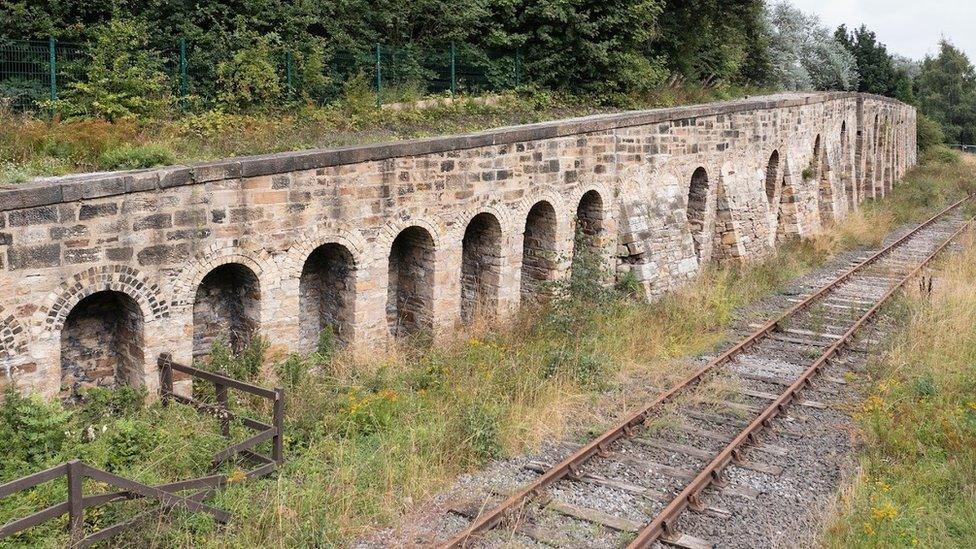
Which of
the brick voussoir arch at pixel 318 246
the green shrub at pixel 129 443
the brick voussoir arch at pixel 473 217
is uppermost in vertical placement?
the brick voussoir arch at pixel 473 217

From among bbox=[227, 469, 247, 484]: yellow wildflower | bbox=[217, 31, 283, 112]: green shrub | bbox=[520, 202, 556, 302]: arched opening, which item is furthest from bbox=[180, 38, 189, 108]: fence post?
bbox=[227, 469, 247, 484]: yellow wildflower

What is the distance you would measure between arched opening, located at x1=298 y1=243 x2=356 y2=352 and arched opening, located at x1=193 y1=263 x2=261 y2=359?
100 centimetres

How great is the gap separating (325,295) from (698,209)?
1026 centimetres

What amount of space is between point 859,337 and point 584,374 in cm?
566

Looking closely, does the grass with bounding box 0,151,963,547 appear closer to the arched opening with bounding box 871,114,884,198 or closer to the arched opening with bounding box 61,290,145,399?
Answer: the arched opening with bounding box 61,290,145,399

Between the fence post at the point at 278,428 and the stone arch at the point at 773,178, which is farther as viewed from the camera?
the stone arch at the point at 773,178

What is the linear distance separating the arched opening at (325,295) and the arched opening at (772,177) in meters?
15.0

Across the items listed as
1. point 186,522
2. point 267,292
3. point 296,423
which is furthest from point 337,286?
point 186,522

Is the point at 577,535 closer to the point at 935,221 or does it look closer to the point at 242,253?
the point at 242,253

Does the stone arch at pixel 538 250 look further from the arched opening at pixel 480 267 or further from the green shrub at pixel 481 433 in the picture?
the green shrub at pixel 481 433

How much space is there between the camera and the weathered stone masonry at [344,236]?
363 inches

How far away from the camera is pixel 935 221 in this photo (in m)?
30.7

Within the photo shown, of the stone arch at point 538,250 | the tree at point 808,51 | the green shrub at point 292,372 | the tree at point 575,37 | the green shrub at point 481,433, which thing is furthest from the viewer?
Answer: the tree at point 808,51

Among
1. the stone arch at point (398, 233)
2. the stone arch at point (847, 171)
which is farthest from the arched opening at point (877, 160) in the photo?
the stone arch at point (398, 233)
